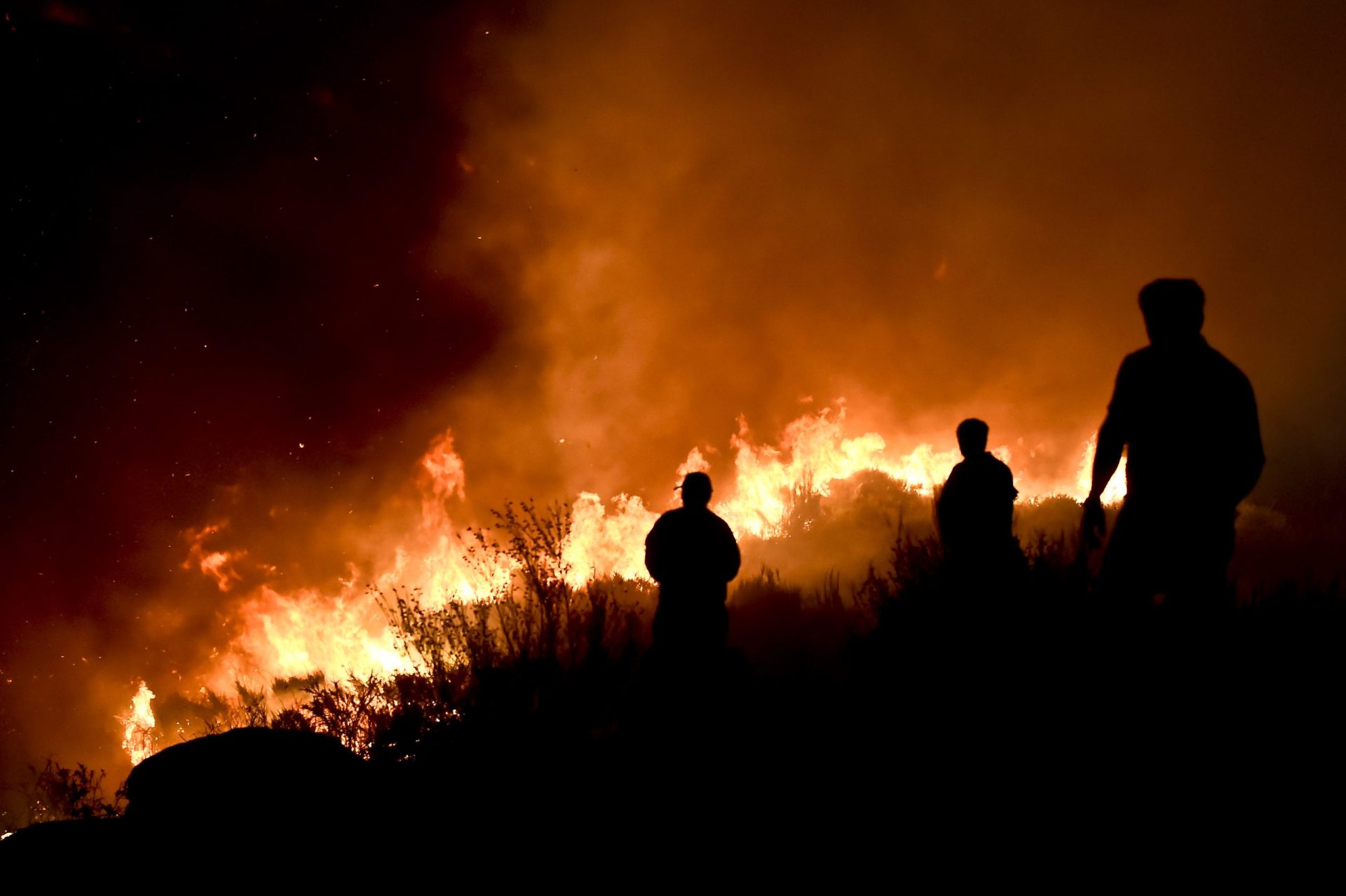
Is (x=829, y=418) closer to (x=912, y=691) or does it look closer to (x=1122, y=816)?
(x=912, y=691)

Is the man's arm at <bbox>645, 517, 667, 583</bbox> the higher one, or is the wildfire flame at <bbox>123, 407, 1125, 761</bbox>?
the wildfire flame at <bbox>123, 407, 1125, 761</bbox>

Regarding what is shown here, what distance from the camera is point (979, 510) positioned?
441cm

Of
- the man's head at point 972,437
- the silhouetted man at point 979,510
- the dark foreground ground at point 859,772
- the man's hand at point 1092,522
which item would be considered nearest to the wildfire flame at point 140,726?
the dark foreground ground at point 859,772

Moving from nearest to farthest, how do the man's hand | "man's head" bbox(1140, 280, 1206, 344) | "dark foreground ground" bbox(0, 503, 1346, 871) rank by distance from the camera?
"dark foreground ground" bbox(0, 503, 1346, 871)
"man's head" bbox(1140, 280, 1206, 344)
the man's hand

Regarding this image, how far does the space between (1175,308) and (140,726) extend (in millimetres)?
22536

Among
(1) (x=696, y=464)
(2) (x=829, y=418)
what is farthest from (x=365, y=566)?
(2) (x=829, y=418)

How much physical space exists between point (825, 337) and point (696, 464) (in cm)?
530

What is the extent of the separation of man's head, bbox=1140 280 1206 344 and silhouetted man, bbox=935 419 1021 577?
4.76ft

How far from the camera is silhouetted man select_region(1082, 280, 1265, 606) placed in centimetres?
288

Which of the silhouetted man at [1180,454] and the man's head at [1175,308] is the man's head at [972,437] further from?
the man's head at [1175,308]

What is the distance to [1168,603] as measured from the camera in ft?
10.1

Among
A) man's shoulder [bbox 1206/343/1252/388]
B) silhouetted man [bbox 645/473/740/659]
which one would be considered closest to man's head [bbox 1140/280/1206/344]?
man's shoulder [bbox 1206/343/1252/388]

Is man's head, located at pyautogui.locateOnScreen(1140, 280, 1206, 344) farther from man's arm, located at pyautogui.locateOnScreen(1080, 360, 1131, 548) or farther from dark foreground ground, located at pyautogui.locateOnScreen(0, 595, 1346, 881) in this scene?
dark foreground ground, located at pyautogui.locateOnScreen(0, 595, 1346, 881)

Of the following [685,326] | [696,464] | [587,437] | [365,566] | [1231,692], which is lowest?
[1231,692]
